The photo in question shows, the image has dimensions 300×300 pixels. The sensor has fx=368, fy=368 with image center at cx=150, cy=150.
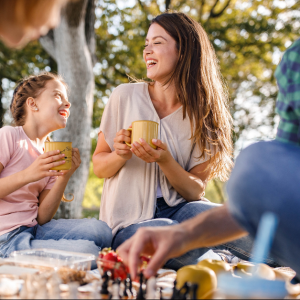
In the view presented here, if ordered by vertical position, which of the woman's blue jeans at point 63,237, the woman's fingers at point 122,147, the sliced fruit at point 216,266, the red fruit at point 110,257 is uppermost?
the woman's fingers at point 122,147

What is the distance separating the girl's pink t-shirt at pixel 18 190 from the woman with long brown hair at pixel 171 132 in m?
0.53

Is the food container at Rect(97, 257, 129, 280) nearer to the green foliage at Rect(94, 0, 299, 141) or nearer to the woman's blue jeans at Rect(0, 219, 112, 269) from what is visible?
the woman's blue jeans at Rect(0, 219, 112, 269)

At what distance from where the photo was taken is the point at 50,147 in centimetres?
257

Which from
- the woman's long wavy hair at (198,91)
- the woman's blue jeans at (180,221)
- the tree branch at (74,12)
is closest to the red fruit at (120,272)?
the woman's blue jeans at (180,221)

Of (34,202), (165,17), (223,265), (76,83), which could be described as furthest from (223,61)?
(223,265)

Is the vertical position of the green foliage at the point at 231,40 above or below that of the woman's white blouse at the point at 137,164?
above

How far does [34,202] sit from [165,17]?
1.84 m

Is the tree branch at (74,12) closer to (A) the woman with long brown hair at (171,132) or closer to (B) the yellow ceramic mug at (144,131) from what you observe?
(A) the woman with long brown hair at (171,132)

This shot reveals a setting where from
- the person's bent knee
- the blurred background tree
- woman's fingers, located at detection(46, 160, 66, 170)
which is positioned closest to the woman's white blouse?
the person's bent knee

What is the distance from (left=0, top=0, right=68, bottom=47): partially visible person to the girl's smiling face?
1.61m

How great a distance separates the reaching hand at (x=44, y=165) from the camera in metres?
2.53

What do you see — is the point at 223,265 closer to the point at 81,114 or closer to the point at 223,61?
the point at 81,114

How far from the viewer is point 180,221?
2.71m

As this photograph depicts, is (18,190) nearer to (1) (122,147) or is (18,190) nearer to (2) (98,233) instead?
(2) (98,233)
